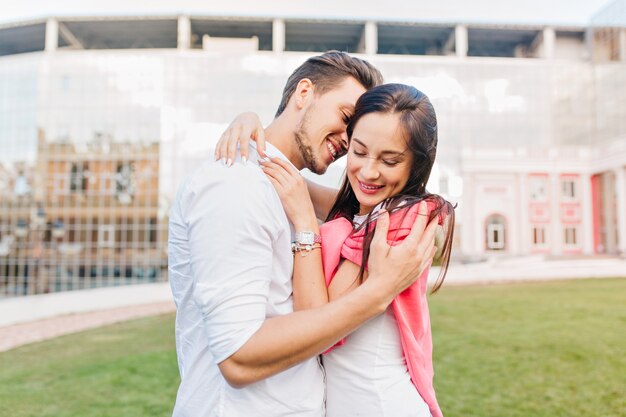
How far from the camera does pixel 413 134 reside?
5.61 ft

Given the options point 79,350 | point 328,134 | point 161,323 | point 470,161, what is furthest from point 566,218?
point 328,134

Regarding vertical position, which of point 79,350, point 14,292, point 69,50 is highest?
point 69,50

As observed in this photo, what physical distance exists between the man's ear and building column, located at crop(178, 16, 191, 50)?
39.5 m

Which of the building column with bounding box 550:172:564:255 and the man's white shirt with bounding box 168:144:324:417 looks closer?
the man's white shirt with bounding box 168:144:324:417

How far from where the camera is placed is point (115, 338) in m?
9.98

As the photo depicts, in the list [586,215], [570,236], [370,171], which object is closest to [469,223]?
[570,236]

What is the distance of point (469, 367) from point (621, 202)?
33655 mm

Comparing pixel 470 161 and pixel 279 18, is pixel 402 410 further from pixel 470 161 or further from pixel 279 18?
pixel 279 18

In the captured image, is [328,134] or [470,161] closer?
[328,134]

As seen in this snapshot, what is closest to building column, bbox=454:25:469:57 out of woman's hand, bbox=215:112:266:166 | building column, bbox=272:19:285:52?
building column, bbox=272:19:285:52

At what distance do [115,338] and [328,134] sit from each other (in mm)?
9473

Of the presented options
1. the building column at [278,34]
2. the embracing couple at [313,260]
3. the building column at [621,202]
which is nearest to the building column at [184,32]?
the building column at [278,34]

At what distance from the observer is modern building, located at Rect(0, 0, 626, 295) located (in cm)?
Answer: 3619

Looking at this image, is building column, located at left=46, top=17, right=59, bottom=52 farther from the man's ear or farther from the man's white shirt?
the man's white shirt
